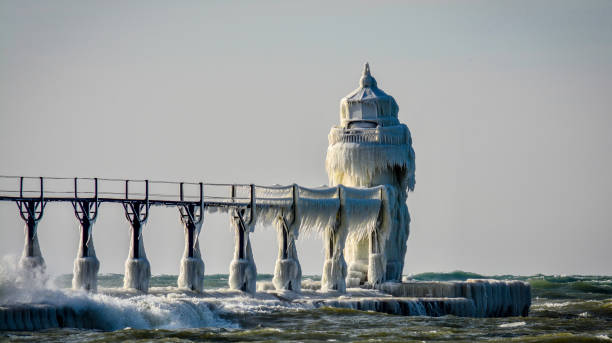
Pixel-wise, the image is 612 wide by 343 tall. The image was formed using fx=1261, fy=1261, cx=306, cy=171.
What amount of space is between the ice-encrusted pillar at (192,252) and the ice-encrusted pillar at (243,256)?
222 cm

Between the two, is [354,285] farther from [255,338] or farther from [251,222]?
[255,338]

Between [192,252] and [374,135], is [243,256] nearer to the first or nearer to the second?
[192,252]

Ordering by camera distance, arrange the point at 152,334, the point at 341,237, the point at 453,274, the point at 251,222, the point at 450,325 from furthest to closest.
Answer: the point at 453,274 < the point at 341,237 < the point at 251,222 < the point at 450,325 < the point at 152,334

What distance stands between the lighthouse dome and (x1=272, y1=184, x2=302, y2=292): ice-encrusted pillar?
863 centimetres

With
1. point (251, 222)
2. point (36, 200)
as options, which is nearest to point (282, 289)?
point (251, 222)

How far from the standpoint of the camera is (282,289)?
195ft

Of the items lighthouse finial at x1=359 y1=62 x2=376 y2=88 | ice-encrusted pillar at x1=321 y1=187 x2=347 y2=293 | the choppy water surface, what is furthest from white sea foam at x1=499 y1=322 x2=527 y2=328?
lighthouse finial at x1=359 y1=62 x2=376 y2=88

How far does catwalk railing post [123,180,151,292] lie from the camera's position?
172 feet

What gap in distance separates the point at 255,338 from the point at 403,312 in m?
13.4

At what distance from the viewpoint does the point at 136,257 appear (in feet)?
173

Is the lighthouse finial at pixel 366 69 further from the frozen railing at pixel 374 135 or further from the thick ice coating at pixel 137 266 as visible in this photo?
the thick ice coating at pixel 137 266

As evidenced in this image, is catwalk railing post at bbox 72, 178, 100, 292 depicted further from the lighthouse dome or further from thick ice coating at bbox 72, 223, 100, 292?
the lighthouse dome

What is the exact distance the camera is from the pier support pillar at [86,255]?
166ft

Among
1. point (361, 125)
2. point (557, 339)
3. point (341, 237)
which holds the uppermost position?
point (361, 125)
